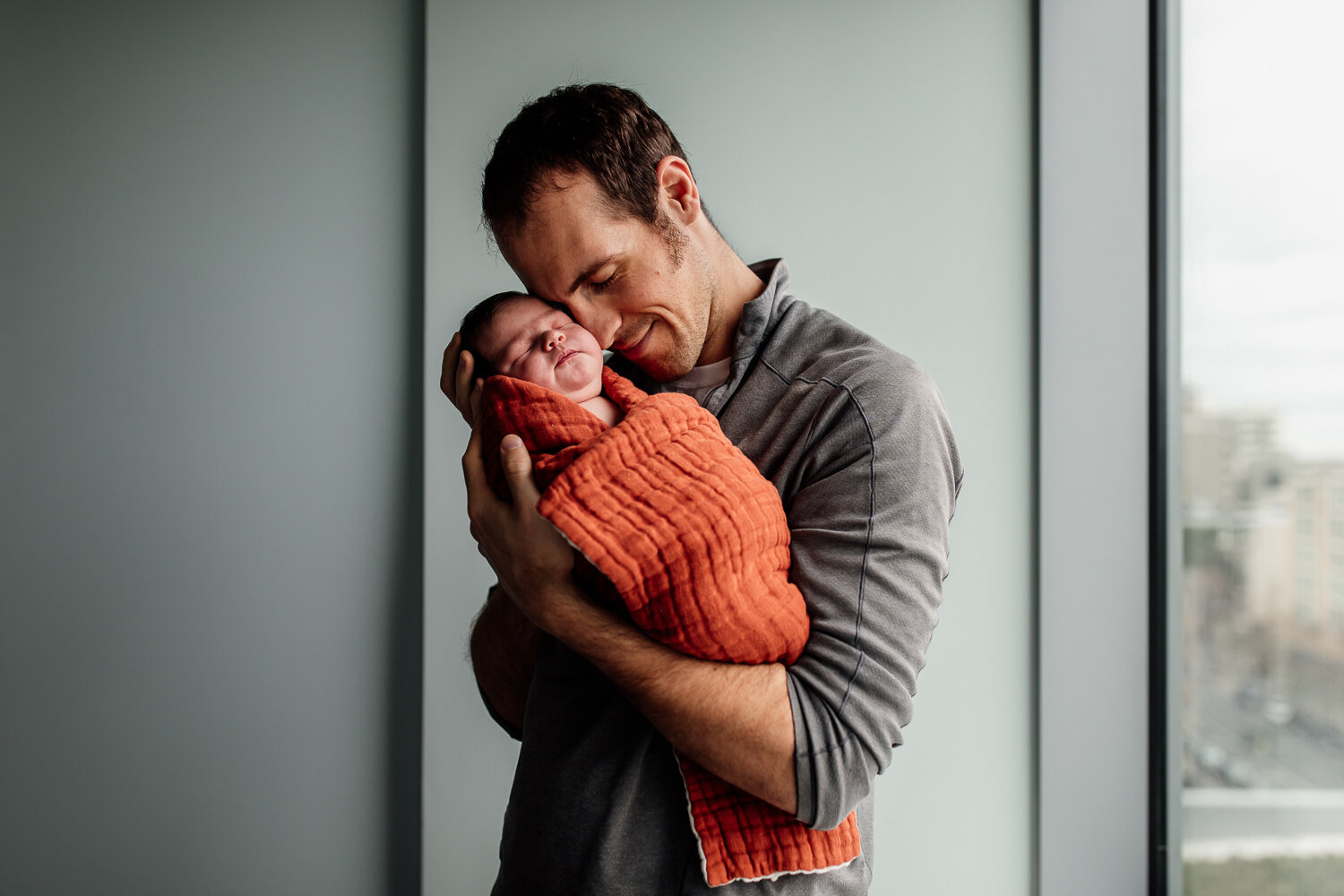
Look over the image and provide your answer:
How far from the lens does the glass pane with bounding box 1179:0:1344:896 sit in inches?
48.2

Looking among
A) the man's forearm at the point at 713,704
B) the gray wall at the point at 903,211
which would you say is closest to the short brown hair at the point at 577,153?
the man's forearm at the point at 713,704

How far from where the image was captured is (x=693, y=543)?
712 millimetres

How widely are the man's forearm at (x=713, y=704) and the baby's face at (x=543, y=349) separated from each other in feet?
1.06

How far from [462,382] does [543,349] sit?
117 mm

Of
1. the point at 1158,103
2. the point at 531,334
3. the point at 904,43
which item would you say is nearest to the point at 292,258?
the point at 531,334

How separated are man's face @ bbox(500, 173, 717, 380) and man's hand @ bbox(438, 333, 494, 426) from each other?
0.44 ft

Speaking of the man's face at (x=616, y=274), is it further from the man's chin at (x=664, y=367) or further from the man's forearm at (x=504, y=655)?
the man's forearm at (x=504, y=655)

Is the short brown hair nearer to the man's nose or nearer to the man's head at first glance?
the man's head

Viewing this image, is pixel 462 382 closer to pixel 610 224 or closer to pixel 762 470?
pixel 610 224

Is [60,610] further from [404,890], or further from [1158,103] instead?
[1158,103]

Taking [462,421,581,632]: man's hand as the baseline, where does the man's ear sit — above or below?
above

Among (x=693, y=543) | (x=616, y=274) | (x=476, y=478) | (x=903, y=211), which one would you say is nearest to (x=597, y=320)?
(x=616, y=274)

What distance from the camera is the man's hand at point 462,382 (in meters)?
0.99

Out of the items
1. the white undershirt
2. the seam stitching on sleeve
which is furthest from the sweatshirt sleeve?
the white undershirt
